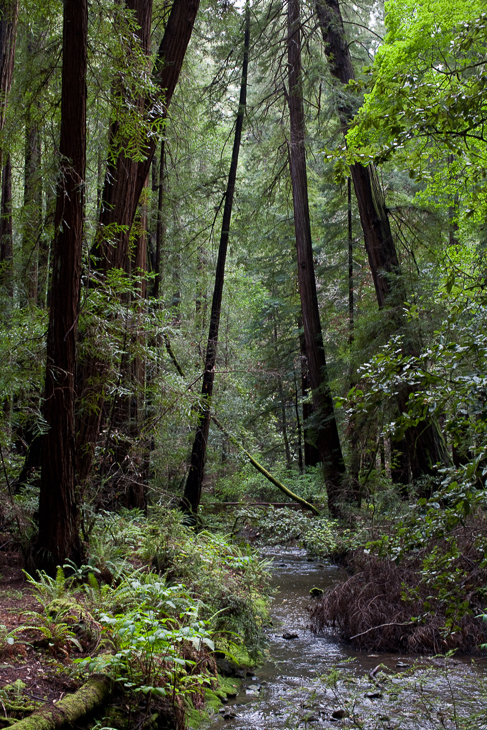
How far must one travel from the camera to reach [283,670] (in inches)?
189

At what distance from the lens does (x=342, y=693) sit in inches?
161

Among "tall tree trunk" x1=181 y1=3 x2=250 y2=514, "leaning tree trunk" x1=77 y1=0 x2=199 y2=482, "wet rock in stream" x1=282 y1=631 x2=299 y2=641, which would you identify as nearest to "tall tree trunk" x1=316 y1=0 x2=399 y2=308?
"tall tree trunk" x1=181 y1=3 x2=250 y2=514

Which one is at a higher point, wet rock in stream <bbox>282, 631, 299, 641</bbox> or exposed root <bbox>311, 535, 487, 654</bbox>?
exposed root <bbox>311, 535, 487, 654</bbox>

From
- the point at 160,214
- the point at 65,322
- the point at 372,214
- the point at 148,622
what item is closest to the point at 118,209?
the point at 65,322

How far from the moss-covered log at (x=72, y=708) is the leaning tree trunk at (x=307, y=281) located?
8.89 metres

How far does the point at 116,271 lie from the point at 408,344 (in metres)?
5.16

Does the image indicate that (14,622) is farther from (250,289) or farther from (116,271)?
(250,289)

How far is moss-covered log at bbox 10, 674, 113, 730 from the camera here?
254 centimetres

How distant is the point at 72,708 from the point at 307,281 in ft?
36.0

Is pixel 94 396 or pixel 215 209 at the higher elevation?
pixel 215 209

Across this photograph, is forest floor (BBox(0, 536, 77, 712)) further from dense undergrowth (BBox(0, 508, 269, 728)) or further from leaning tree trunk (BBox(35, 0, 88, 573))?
leaning tree trunk (BBox(35, 0, 88, 573))

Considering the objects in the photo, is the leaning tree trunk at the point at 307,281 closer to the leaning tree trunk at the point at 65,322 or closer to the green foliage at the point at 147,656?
the leaning tree trunk at the point at 65,322

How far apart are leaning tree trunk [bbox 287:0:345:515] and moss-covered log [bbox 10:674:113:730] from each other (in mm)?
8888

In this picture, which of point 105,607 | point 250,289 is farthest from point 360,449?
point 250,289
